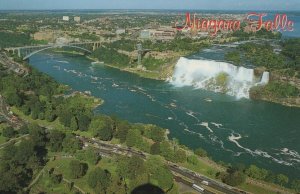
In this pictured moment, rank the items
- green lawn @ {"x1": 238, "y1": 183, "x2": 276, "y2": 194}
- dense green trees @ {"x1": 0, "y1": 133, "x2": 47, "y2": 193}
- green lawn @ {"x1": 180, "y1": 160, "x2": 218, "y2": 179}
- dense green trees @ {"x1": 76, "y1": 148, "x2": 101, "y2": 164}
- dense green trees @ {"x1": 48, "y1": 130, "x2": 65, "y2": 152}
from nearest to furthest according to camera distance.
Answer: dense green trees @ {"x1": 0, "y1": 133, "x2": 47, "y2": 193}
green lawn @ {"x1": 238, "y1": 183, "x2": 276, "y2": 194}
green lawn @ {"x1": 180, "y1": 160, "x2": 218, "y2": 179}
dense green trees @ {"x1": 76, "y1": 148, "x2": 101, "y2": 164}
dense green trees @ {"x1": 48, "y1": 130, "x2": 65, "y2": 152}

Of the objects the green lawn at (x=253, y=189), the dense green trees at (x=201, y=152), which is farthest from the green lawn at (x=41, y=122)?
the green lawn at (x=253, y=189)

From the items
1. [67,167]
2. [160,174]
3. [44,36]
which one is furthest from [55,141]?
Result: [44,36]

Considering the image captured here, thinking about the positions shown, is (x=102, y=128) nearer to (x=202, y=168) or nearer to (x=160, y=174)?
(x=202, y=168)

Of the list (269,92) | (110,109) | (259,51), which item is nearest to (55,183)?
(110,109)

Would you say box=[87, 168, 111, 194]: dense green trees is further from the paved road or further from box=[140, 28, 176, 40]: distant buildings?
box=[140, 28, 176, 40]: distant buildings

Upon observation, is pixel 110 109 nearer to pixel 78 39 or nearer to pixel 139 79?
pixel 139 79

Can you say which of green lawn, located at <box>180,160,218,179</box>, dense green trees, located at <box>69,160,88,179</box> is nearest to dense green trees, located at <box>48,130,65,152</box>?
dense green trees, located at <box>69,160,88,179</box>
